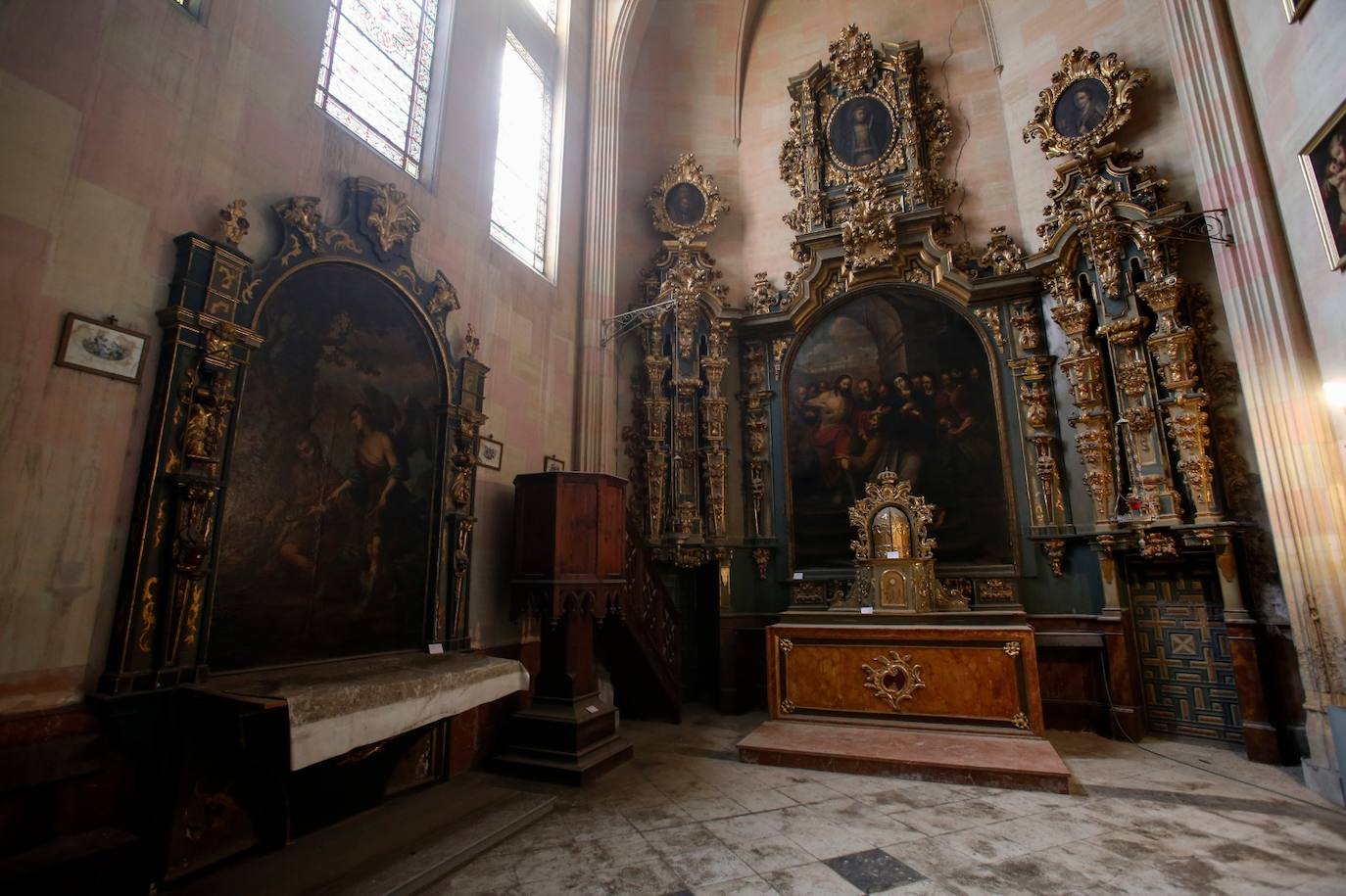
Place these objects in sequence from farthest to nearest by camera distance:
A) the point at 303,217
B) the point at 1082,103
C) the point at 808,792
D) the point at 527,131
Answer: the point at 527,131, the point at 1082,103, the point at 808,792, the point at 303,217

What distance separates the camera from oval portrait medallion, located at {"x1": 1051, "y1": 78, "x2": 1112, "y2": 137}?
8.04 meters

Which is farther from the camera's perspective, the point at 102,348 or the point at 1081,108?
the point at 1081,108

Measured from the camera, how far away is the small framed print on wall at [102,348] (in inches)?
136

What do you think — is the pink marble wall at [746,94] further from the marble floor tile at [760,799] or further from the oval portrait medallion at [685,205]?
the marble floor tile at [760,799]

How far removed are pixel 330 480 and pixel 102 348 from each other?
5.36 feet

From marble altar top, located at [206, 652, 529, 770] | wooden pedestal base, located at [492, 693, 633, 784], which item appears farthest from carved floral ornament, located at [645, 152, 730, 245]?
marble altar top, located at [206, 652, 529, 770]

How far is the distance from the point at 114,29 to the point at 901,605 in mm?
8120

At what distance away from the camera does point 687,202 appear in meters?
10.3

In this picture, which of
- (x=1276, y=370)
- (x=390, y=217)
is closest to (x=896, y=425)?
(x=1276, y=370)

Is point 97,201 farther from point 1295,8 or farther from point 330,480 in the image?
point 1295,8

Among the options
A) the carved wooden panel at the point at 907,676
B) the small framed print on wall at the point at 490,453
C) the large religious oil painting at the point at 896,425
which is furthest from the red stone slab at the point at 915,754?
the small framed print on wall at the point at 490,453

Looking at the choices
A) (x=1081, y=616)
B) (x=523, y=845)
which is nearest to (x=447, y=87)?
(x=523, y=845)

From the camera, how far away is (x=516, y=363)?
742 centimetres

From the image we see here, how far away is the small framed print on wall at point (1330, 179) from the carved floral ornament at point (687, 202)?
6.83 metres
